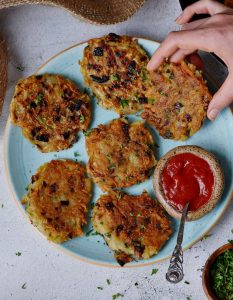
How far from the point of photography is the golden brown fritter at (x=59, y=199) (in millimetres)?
3975

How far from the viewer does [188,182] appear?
3.77m

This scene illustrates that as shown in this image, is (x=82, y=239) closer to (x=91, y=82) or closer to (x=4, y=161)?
(x=4, y=161)

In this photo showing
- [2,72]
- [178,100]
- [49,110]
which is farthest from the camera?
[2,72]

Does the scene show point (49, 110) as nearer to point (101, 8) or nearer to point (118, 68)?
point (118, 68)

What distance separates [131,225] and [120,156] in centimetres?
52

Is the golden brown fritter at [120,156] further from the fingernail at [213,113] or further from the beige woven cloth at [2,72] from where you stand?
the beige woven cloth at [2,72]

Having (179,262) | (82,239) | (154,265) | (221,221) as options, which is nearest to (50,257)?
(82,239)

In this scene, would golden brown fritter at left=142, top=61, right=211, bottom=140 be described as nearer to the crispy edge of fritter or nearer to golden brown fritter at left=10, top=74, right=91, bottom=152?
the crispy edge of fritter

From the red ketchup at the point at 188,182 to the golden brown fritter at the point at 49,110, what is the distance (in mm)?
759

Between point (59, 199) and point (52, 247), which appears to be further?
point (52, 247)

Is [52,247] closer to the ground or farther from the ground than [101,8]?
closer to the ground

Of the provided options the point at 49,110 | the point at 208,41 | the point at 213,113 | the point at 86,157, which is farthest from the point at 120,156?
the point at 208,41

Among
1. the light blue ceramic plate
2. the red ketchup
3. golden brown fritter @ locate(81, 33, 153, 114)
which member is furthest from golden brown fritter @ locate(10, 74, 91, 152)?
the red ketchup

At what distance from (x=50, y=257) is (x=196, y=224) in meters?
1.19
